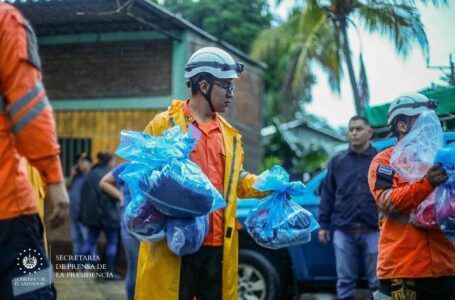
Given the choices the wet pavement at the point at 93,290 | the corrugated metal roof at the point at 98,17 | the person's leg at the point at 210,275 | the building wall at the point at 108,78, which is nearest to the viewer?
the person's leg at the point at 210,275

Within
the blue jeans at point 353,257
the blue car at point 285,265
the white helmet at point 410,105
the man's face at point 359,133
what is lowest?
the blue car at point 285,265

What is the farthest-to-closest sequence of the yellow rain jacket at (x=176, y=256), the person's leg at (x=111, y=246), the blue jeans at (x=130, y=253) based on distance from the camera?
the person's leg at (x=111, y=246) → the blue jeans at (x=130, y=253) → the yellow rain jacket at (x=176, y=256)

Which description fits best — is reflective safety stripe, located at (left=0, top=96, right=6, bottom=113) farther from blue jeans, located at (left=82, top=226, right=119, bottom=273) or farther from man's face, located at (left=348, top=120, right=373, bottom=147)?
blue jeans, located at (left=82, top=226, right=119, bottom=273)

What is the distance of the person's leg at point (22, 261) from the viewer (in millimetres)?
2746

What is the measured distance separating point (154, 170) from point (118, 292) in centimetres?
521

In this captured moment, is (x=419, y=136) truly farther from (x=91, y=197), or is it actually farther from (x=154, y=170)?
(x=91, y=197)

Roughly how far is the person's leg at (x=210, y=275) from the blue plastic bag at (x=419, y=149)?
1177 mm

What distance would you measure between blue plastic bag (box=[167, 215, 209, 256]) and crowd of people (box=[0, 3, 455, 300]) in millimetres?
158

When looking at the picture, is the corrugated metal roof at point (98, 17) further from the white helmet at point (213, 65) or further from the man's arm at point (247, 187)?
the man's arm at point (247, 187)

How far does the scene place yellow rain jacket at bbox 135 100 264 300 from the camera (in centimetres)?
376

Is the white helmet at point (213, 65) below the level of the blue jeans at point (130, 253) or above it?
above

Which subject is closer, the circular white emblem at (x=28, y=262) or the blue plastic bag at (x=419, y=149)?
the circular white emblem at (x=28, y=262)

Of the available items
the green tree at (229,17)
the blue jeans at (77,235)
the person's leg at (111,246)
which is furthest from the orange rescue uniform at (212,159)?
the green tree at (229,17)

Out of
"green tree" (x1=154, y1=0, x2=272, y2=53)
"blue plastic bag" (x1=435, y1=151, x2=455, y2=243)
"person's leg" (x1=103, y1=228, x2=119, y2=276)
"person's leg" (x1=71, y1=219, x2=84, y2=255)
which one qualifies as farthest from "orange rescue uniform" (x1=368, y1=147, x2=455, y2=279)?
"green tree" (x1=154, y1=0, x2=272, y2=53)
